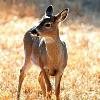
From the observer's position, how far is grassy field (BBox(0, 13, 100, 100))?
29.7ft

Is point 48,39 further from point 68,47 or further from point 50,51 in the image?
point 68,47

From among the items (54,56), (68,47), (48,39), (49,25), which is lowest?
(54,56)

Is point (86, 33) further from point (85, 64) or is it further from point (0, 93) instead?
point (0, 93)

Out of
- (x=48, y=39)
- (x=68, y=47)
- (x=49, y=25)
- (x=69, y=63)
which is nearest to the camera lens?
(x=49, y=25)

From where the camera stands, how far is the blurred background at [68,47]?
30.1 ft

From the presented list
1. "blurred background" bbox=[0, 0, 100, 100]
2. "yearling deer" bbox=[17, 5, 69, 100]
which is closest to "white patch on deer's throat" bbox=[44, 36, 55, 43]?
"yearling deer" bbox=[17, 5, 69, 100]

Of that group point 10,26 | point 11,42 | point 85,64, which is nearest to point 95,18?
point 10,26

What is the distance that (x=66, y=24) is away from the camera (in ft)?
53.9

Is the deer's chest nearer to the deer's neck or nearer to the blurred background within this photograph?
the deer's neck

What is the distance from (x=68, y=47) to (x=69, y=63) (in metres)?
2.21

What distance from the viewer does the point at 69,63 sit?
1120cm

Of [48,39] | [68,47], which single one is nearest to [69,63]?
[68,47]

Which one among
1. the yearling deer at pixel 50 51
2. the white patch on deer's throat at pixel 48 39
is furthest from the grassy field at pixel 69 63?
the white patch on deer's throat at pixel 48 39

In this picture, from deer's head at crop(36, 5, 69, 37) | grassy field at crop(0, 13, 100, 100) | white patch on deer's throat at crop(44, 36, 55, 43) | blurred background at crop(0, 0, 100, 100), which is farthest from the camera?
blurred background at crop(0, 0, 100, 100)
